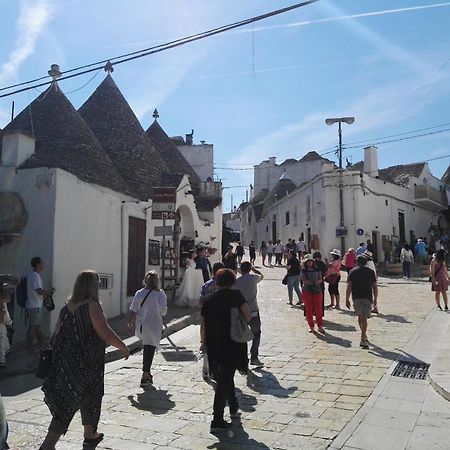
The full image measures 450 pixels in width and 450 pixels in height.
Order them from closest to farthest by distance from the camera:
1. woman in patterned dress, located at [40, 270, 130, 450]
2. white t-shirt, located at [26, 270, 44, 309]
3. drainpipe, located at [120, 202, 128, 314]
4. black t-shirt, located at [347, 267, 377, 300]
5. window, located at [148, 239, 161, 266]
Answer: woman in patterned dress, located at [40, 270, 130, 450], black t-shirt, located at [347, 267, 377, 300], white t-shirt, located at [26, 270, 44, 309], drainpipe, located at [120, 202, 128, 314], window, located at [148, 239, 161, 266]

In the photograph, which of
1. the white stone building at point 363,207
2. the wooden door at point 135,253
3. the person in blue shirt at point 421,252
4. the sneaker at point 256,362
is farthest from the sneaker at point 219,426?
the white stone building at point 363,207

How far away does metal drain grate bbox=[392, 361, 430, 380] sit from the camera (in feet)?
22.8

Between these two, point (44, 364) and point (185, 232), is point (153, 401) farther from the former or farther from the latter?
point (185, 232)

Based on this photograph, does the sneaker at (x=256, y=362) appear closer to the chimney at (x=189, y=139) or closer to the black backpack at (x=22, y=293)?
the black backpack at (x=22, y=293)

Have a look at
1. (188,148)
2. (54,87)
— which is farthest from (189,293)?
(188,148)

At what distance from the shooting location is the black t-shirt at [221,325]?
17.1 feet

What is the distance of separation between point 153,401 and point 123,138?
1311cm

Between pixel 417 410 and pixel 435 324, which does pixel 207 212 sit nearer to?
pixel 435 324

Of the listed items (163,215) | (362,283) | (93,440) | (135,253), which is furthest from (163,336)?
(93,440)

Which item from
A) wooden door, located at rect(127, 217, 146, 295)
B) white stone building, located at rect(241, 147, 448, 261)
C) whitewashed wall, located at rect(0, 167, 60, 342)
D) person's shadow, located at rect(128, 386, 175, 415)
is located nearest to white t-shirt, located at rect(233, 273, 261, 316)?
person's shadow, located at rect(128, 386, 175, 415)

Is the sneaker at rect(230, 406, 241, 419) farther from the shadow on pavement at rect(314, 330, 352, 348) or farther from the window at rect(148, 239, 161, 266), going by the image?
the window at rect(148, 239, 161, 266)

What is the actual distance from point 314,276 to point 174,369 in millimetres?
3634

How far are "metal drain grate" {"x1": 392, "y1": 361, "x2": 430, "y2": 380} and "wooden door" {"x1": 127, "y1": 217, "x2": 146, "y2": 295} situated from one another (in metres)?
8.32

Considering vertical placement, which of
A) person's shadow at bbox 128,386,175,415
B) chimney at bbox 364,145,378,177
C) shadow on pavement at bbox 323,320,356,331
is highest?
chimney at bbox 364,145,378,177
